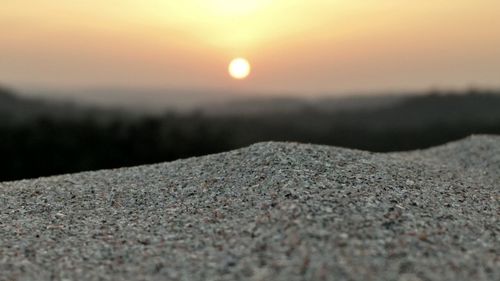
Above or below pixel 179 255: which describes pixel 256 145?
above

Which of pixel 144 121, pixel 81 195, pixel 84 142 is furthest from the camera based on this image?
pixel 144 121

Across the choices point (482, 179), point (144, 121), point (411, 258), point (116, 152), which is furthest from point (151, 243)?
point (144, 121)

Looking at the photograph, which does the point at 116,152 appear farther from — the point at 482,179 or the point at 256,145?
the point at 482,179

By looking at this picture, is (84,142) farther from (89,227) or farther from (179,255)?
(179,255)

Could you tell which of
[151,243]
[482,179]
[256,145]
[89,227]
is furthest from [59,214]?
[482,179]

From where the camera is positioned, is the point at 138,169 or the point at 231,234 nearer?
the point at 231,234

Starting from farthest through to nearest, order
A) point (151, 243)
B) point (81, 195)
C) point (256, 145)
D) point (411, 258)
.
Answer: point (256, 145)
point (81, 195)
point (151, 243)
point (411, 258)
